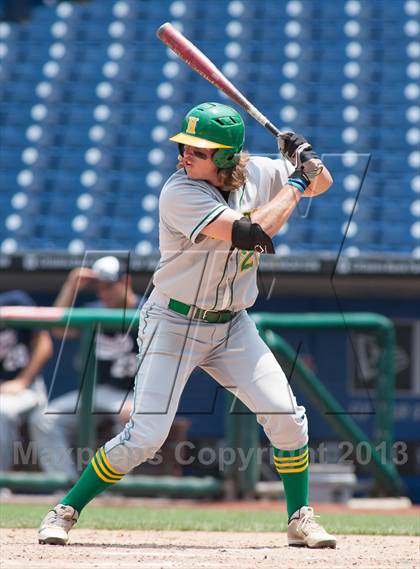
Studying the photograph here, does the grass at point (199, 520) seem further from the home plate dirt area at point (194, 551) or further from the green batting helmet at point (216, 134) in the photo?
the green batting helmet at point (216, 134)

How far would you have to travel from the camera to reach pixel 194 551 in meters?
4.27

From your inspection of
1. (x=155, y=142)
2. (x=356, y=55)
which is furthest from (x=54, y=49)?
(x=356, y=55)

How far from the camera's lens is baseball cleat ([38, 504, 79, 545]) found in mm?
4301

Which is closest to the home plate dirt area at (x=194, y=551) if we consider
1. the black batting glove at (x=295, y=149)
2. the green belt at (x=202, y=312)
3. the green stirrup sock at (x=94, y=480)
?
the green stirrup sock at (x=94, y=480)

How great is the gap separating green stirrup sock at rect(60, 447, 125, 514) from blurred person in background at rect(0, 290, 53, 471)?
3.06 meters

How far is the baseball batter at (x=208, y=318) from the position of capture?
422cm

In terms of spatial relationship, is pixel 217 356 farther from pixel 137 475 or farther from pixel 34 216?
pixel 34 216

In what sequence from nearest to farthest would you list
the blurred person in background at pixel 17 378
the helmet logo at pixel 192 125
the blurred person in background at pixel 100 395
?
1. the helmet logo at pixel 192 125
2. the blurred person in background at pixel 100 395
3. the blurred person in background at pixel 17 378

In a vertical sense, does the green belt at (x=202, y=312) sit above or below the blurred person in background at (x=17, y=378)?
above

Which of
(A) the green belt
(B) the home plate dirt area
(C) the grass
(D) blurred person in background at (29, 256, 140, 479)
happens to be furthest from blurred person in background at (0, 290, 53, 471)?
(A) the green belt

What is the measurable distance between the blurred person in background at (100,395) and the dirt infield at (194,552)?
2.07 meters

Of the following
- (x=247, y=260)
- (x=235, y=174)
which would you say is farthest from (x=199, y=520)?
(x=235, y=174)

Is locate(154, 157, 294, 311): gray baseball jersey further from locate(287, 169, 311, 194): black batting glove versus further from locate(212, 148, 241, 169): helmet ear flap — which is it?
locate(287, 169, 311, 194): black batting glove

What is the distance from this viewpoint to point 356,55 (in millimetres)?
10805
